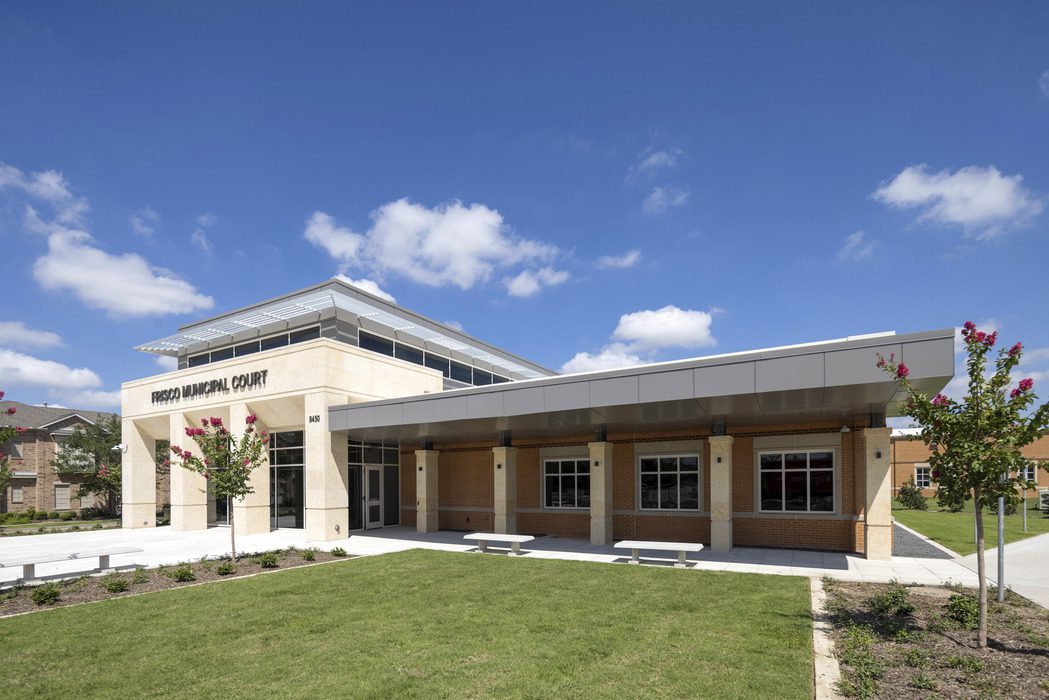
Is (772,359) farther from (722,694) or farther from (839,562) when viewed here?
(722,694)

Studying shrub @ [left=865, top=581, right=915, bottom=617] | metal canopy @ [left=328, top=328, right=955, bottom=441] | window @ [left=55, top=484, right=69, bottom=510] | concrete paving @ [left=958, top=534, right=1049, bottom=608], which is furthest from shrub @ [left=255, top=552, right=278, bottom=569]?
window @ [left=55, top=484, right=69, bottom=510]

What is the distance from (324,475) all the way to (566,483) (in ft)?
28.1

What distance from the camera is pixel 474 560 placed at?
53.3 feet

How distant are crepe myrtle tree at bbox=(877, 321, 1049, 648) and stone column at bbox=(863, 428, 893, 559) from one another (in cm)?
762

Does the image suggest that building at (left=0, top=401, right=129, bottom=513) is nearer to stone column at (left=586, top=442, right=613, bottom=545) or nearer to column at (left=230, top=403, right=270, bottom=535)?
column at (left=230, top=403, right=270, bottom=535)

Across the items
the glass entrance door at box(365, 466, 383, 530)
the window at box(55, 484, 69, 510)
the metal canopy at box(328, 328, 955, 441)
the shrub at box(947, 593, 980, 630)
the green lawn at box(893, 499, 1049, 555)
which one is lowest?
the window at box(55, 484, 69, 510)

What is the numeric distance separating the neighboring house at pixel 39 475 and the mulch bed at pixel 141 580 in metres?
32.1

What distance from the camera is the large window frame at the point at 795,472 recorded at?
17.7 m

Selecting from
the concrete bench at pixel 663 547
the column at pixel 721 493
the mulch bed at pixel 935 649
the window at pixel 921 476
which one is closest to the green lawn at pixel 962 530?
the column at pixel 721 493

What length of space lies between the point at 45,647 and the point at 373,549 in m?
10.8

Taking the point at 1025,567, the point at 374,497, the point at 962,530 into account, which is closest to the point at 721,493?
the point at 1025,567

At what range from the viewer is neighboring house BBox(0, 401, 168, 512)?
149ft

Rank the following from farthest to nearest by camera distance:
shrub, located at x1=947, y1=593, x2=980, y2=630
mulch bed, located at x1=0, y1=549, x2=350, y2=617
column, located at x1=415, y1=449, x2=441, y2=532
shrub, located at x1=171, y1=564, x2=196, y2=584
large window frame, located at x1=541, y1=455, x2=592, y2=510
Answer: column, located at x1=415, y1=449, x2=441, y2=532, large window frame, located at x1=541, y1=455, x2=592, y2=510, shrub, located at x1=171, y1=564, x2=196, y2=584, mulch bed, located at x1=0, y1=549, x2=350, y2=617, shrub, located at x1=947, y1=593, x2=980, y2=630

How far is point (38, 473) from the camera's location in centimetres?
4659
